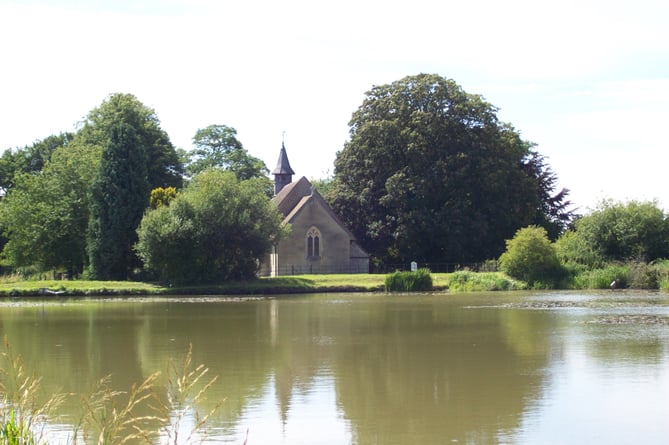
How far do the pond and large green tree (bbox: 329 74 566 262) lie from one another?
2284 cm

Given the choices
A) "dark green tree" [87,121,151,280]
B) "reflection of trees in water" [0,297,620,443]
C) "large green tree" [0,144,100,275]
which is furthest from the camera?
"large green tree" [0,144,100,275]

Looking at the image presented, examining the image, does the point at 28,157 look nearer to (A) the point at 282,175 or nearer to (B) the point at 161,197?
(A) the point at 282,175

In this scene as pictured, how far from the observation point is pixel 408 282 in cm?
4528

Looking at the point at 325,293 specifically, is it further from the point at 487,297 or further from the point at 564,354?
the point at 564,354

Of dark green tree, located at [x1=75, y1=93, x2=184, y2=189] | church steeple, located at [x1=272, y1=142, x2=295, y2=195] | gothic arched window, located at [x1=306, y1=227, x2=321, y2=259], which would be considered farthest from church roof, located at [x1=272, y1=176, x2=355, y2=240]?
dark green tree, located at [x1=75, y1=93, x2=184, y2=189]

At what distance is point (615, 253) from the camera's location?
1839 inches

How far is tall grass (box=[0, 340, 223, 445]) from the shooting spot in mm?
6441

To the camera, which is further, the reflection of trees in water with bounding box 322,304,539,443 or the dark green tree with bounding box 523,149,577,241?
the dark green tree with bounding box 523,149,577,241

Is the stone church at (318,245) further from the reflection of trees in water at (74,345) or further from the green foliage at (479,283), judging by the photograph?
the reflection of trees in water at (74,345)

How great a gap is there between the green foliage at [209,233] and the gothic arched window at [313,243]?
9.71m

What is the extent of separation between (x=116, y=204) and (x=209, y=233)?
7460 mm

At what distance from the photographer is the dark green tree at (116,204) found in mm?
51094

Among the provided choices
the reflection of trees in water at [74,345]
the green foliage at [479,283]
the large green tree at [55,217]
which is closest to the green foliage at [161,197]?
the large green tree at [55,217]

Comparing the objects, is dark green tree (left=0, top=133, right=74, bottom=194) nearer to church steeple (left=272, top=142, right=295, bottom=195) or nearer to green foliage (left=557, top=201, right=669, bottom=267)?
church steeple (left=272, top=142, right=295, bottom=195)
